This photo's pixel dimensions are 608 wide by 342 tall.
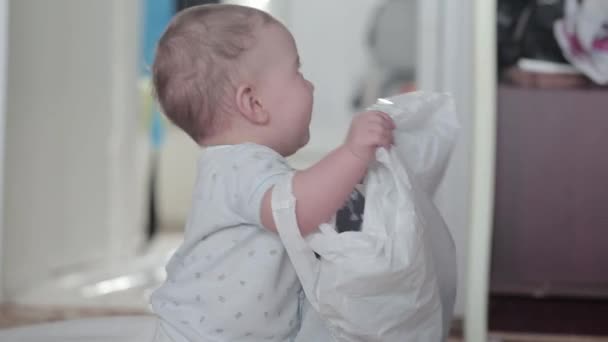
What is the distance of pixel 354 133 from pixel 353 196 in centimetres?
8

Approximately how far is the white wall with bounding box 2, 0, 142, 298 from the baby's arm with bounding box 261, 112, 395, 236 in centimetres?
115

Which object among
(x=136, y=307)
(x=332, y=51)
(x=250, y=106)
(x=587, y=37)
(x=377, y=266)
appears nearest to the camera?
(x=377, y=266)

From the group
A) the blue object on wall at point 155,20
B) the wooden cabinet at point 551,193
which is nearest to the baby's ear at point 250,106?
the wooden cabinet at point 551,193

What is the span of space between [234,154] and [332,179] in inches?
4.7

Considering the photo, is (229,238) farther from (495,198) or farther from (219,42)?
(495,198)

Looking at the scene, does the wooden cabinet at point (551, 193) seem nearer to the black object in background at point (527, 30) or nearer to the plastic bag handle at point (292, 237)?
the black object in background at point (527, 30)

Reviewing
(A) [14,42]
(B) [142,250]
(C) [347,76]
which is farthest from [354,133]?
(C) [347,76]

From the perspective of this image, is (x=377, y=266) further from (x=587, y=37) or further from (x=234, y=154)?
(x=587, y=37)

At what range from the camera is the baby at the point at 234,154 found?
0.84 metres

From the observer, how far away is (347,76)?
9.71 ft

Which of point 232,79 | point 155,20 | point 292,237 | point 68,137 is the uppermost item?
point 232,79

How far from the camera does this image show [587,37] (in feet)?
4.35

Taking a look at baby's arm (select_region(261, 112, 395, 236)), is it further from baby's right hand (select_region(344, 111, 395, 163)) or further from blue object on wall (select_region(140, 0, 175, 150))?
blue object on wall (select_region(140, 0, 175, 150))

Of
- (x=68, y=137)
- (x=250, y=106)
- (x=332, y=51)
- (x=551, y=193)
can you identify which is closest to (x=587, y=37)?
(x=551, y=193)
